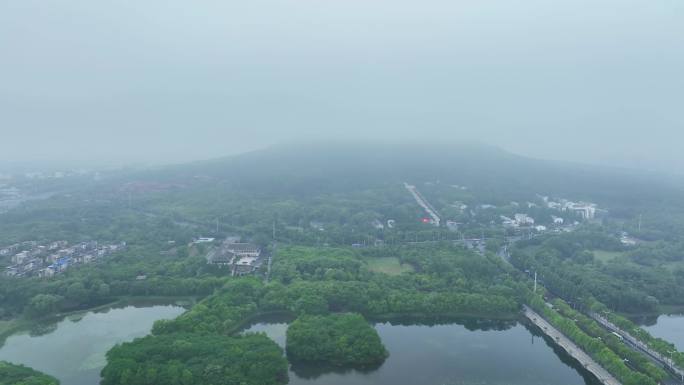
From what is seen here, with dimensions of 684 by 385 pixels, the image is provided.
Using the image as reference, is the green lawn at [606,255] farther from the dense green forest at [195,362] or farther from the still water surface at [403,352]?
the dense green forest at [195,362]

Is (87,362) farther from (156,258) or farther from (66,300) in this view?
(156,258)

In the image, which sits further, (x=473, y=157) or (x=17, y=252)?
(x=473, y=157)

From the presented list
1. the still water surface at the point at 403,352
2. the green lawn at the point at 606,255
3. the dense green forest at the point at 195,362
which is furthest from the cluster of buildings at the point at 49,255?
the green lawn at the point at 606,255

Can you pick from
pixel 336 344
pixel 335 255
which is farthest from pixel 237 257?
pixel 336 344

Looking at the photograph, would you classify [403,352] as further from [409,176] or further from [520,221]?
[409,176]

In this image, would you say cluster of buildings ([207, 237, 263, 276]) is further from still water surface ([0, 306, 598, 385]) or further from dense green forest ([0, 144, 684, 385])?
still water surface ([0, 306, 598, 385])

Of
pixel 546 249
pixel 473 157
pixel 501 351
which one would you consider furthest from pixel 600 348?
pixel 473 157

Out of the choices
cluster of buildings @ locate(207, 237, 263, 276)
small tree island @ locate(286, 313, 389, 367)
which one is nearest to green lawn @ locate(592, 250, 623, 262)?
small tree island @ locate(286, 313, 389, 367)
